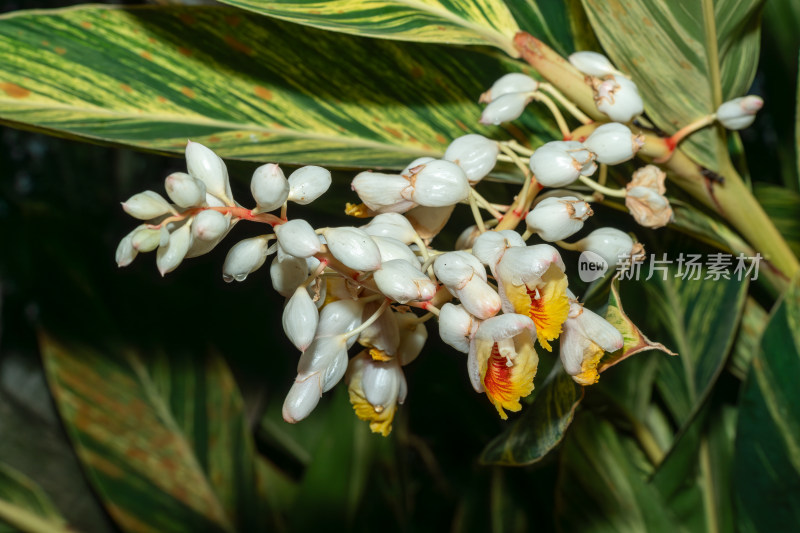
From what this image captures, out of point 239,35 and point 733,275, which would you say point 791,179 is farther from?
point 239,35

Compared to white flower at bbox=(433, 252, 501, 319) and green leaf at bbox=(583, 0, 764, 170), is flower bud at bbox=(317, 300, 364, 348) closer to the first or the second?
white flower at bbox=(433, 252, 501, 319)

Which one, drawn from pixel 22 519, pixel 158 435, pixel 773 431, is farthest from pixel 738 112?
pixel 22 519

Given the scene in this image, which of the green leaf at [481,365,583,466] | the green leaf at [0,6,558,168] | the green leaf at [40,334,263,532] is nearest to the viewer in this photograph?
the green leaf at [481,365,583,466]

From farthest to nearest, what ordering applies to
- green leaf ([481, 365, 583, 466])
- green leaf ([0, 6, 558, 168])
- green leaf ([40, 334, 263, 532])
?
green leaf ([40, 334, 263, 532])
green leaf ([0, 6, 558, 168])
green leaf ([481, 365, 583, 466])

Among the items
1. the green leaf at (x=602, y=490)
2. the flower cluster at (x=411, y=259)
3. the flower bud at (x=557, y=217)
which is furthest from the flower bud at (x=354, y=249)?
the green leaf at (x=602, y=490)

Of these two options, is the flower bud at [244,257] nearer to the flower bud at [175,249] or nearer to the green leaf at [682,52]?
the flower bud at [175,249]

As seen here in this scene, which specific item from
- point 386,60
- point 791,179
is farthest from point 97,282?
point 791,179

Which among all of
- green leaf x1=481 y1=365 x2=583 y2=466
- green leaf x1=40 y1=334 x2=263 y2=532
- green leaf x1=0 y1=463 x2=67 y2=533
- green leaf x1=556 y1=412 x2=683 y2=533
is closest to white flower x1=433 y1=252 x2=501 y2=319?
green leaf x1=481 y1=365 x2=583 y2=466
